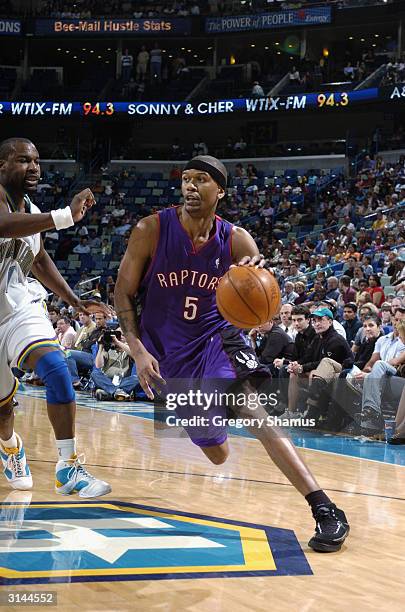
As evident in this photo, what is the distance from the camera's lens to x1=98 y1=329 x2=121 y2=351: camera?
10.5 metres

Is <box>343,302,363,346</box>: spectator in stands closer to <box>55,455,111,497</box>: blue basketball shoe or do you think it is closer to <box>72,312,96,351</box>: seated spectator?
<box>72,312,96,351</box>: seated spectator

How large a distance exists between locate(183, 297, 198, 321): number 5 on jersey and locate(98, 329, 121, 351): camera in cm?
675

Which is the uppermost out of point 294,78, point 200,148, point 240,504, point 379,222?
point 294,78

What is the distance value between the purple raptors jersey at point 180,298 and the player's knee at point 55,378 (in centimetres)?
53

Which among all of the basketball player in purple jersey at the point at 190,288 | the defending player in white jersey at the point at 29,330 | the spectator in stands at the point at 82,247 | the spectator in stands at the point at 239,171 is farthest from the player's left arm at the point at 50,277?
the spectator in stands at the point at 239,171

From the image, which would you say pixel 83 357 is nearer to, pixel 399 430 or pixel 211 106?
pixel 399 430

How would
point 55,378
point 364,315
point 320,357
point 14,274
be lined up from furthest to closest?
point 364,315 < point 320,357 < point 14,274 < point 55,378

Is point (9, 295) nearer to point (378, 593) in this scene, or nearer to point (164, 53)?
point (378, 593)

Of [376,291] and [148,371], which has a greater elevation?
[376,291]

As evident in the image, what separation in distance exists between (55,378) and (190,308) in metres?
0.81

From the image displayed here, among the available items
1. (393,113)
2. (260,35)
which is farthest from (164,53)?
(393,113)

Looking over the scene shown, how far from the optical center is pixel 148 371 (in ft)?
11.3

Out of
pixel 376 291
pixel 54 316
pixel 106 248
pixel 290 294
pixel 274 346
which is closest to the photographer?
pixel 274 346

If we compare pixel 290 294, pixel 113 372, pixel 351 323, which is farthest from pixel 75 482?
pixel 290 294
